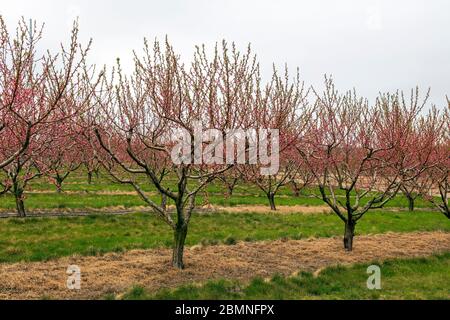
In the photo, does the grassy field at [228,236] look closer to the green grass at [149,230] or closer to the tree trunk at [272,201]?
the green grass at [149,230]

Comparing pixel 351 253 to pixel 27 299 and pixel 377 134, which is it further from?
pixel 27 299

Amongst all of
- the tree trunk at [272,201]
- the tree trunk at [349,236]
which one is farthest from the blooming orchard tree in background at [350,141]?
the tree trunk at [272,201]

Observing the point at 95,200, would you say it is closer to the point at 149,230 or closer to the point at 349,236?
the point at 149,230

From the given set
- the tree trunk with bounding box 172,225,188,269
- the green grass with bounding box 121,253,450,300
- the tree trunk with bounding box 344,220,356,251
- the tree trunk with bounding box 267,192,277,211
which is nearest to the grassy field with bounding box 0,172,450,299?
the green grass with bounding box 121,253,450,300

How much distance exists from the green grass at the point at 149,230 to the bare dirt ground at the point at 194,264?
0.90 m

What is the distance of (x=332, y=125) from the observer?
11.8 m

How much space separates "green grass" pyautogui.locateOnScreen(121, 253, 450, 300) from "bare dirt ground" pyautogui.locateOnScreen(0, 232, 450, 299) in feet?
1.72

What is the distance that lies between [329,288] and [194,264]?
11.4 ft

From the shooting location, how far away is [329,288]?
822 cm

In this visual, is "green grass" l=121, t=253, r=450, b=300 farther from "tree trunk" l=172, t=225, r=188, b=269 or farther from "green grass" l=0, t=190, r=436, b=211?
"green grass" l=0, t=190, r=436, b=211

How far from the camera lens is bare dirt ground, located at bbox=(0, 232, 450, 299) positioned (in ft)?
26.0

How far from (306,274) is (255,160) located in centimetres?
301

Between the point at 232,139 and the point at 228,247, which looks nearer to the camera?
the point at 232,139
